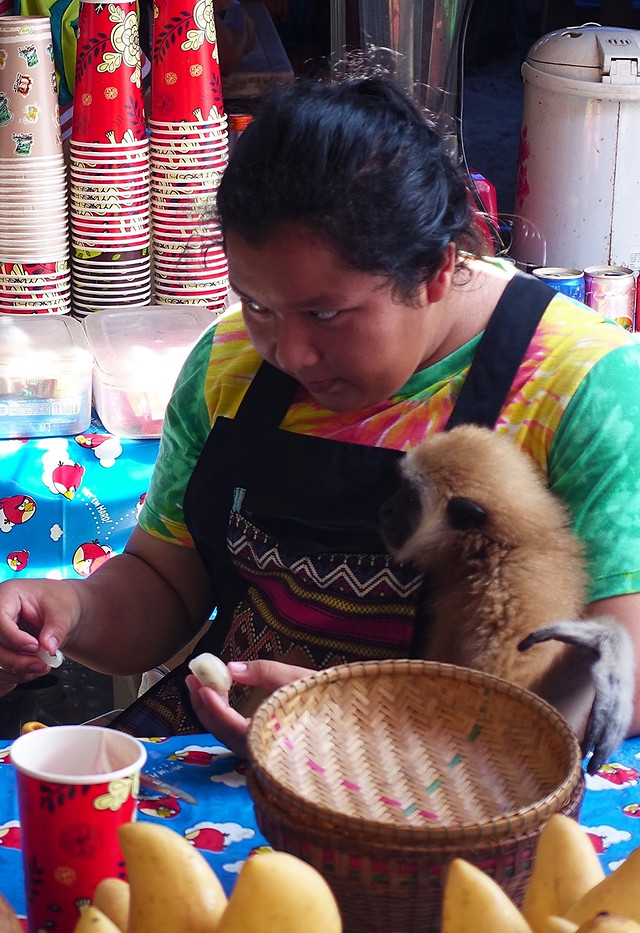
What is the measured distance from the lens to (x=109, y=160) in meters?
3.11

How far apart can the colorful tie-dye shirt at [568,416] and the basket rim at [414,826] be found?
438mm

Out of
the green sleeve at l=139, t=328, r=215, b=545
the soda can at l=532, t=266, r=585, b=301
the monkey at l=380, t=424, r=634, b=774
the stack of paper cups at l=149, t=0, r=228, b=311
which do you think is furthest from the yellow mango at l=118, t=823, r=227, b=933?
the soda can at l=532, t=266, r=585, b=301

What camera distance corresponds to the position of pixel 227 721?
1364mm

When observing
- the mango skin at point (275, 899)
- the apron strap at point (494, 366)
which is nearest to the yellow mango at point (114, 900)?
the mango skin at point (275, 899)

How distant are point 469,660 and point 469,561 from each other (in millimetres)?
194

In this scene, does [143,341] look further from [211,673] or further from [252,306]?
[211,673]

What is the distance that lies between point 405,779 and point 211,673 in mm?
277

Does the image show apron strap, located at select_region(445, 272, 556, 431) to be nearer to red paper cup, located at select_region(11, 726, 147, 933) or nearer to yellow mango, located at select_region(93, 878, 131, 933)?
red paper cup, located at select_region(11, 726, 147, 933)

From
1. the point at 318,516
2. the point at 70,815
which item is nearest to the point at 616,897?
the point at 70,815

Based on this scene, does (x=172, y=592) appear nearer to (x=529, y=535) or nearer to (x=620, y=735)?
(x=529, y=535)

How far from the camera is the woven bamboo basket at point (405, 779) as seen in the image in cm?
97

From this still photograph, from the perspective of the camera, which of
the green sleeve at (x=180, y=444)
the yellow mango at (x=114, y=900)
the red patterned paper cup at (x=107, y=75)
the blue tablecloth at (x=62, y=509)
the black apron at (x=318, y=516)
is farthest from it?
the red patterned paper cup at (x=107, y=75)

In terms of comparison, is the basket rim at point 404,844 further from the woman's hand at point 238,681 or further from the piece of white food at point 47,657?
the piece of white food at point 47,657

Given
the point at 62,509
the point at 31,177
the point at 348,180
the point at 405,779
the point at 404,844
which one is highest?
the point at 348,180
